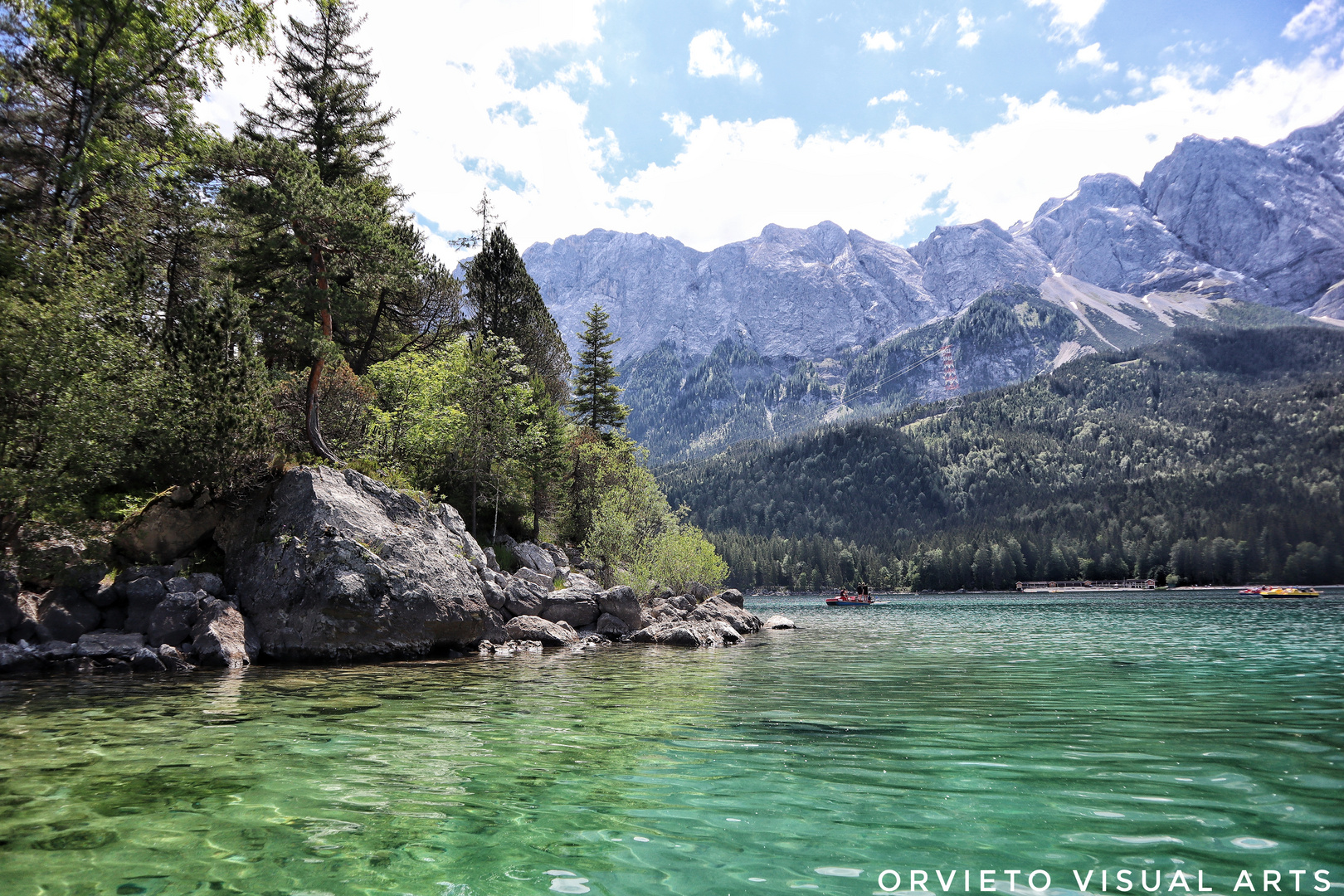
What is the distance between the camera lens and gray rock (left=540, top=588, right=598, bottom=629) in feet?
110

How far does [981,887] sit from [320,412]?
36.7 meters

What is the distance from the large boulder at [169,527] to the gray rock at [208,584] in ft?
5.45

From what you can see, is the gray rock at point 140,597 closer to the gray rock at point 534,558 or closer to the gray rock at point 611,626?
the gray rock at point 534,558

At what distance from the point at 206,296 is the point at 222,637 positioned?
1277 cm

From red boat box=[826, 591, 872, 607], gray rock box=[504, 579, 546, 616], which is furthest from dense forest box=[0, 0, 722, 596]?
red boat box=[826, 591, 872, 607]

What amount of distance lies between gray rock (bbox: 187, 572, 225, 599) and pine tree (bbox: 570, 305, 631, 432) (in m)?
39.3

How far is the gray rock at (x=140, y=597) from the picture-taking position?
812 inches

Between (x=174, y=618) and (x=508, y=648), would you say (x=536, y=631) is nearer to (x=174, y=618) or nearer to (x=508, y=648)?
(x=508, y=648)

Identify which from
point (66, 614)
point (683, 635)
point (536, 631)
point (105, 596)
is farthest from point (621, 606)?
point (66, 614)

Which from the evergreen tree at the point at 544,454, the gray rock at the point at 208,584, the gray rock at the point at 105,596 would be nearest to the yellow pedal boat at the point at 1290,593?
the evergreen tree at the point at 544,454

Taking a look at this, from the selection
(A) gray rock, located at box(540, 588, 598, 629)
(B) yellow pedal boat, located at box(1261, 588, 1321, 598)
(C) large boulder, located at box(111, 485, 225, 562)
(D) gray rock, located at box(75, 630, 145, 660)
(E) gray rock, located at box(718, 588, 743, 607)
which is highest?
(C) large boulder, located at box(111, 485, 225, 562)

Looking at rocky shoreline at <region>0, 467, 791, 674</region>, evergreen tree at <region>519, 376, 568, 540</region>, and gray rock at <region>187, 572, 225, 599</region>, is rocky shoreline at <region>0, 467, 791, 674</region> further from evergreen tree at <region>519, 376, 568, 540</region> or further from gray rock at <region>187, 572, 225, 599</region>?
evergreen tree at <region>519, 376, 568, 540</region>

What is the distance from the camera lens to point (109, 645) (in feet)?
62.9

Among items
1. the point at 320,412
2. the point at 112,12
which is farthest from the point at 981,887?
the point at 320,412
